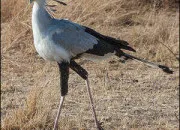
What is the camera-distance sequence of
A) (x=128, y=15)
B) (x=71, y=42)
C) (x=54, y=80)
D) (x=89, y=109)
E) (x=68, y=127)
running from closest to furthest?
(x=71, y=42) → (x=68, y=127) → (x=89, y=109) → (x=54, y=80) → (x=128, y=15)

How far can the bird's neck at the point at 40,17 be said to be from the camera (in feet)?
13.4

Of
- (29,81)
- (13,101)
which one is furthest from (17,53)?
(13,101)

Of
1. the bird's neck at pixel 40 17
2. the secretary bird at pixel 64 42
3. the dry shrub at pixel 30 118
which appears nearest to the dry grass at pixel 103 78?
the dry shrub at pixel 30 118

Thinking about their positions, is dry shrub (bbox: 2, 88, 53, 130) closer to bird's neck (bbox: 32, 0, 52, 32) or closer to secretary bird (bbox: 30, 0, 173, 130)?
secretary bird (bbox: 30, 0, 173, 130)

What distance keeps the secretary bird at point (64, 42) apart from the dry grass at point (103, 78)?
0.49 m

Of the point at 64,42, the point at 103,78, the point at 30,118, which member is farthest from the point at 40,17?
the point at 103,78

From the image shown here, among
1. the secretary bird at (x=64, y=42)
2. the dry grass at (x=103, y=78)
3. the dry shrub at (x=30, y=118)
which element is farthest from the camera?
the dry grass at (x=103, y=78)

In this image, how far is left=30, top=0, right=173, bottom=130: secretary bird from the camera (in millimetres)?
4059

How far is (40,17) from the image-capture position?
13.5ft

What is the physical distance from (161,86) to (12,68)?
1.83 m

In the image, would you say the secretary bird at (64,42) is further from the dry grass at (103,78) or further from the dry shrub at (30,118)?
the dry grass at (103,78)

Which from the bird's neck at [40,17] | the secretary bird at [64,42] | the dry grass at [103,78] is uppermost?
the bird's neck at [40,17]

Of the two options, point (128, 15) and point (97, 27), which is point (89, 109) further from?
point (128, 15)

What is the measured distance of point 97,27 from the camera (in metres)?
7.09
